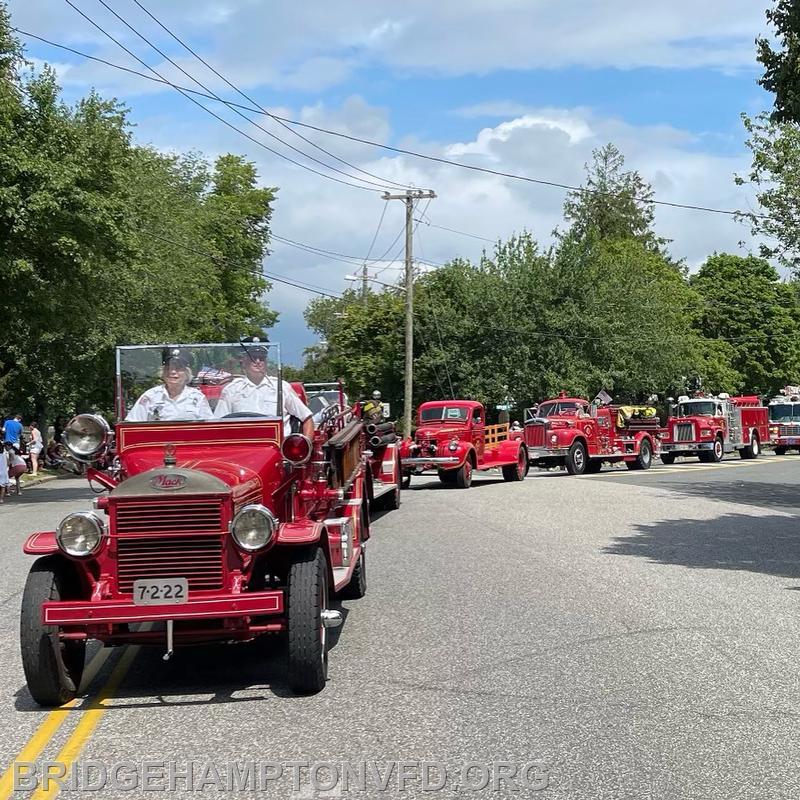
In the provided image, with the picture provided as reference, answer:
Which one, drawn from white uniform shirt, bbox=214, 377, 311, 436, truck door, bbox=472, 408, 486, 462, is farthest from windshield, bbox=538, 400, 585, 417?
white uniform shirt, bbox=214, 377, 311, 436

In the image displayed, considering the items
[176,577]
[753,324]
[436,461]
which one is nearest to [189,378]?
[176,577]

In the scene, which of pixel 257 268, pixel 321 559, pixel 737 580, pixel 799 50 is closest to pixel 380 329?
pixel 257 268

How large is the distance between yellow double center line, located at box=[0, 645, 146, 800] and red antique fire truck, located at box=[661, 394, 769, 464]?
36.2m

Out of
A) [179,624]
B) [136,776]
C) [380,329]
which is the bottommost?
[136,776]

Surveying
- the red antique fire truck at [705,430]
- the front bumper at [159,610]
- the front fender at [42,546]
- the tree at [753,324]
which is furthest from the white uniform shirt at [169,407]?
the tree at [753,324]

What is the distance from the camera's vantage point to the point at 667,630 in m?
9.02

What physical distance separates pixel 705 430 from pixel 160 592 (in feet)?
123

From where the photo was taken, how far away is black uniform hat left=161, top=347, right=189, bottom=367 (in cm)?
907

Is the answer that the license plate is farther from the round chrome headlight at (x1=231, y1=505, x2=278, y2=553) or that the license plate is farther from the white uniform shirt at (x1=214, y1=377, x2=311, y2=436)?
the white uniform shirt at (x1=214, y1=377, x2=311, y2=436)

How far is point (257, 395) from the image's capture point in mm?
8719

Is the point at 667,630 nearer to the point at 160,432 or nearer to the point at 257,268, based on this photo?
the point at 160,432

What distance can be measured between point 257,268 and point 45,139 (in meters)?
39.3

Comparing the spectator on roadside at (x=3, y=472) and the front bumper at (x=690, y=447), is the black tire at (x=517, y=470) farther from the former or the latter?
the front bumper at (x=690, y=447)

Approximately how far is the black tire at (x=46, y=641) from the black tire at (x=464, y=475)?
19.6m
